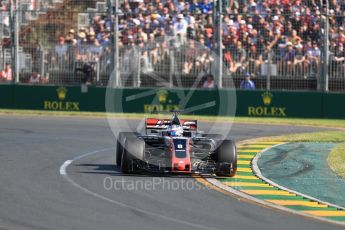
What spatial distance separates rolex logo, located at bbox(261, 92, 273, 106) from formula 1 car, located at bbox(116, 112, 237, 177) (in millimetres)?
14917

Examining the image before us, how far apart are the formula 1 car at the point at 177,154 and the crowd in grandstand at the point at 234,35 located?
46.5 feet

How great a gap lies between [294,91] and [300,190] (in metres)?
16.5

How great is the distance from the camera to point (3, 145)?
2055 cm

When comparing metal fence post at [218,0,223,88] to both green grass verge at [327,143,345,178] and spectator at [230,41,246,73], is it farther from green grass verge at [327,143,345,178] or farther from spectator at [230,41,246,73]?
green grass verge at [327,143,345,178]

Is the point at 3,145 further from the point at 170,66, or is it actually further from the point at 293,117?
→ the point at 293,117

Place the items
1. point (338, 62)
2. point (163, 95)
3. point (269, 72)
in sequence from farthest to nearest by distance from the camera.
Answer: point (163, 95) → point (269, 72) → point (338, 62)

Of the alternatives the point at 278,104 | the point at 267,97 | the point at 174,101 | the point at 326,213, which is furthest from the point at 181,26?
the point at 326,213

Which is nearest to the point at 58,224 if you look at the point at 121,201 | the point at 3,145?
the point at 121,201

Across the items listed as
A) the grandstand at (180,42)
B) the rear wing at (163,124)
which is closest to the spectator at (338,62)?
the grandstand at (180,42)

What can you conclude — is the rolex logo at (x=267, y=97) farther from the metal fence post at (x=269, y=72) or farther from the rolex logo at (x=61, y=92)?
the rolex logo at (x=61, y=92)

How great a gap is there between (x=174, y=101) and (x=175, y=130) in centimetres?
1541

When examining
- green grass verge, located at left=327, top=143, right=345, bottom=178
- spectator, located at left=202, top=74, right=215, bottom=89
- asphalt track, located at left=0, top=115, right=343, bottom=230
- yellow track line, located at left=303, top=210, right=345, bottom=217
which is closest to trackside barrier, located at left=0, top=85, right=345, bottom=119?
spectator, located at left=202, top=74, right=215, bottom=89

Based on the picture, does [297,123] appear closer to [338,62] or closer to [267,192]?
[338,62]

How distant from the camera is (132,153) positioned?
15211 mm
